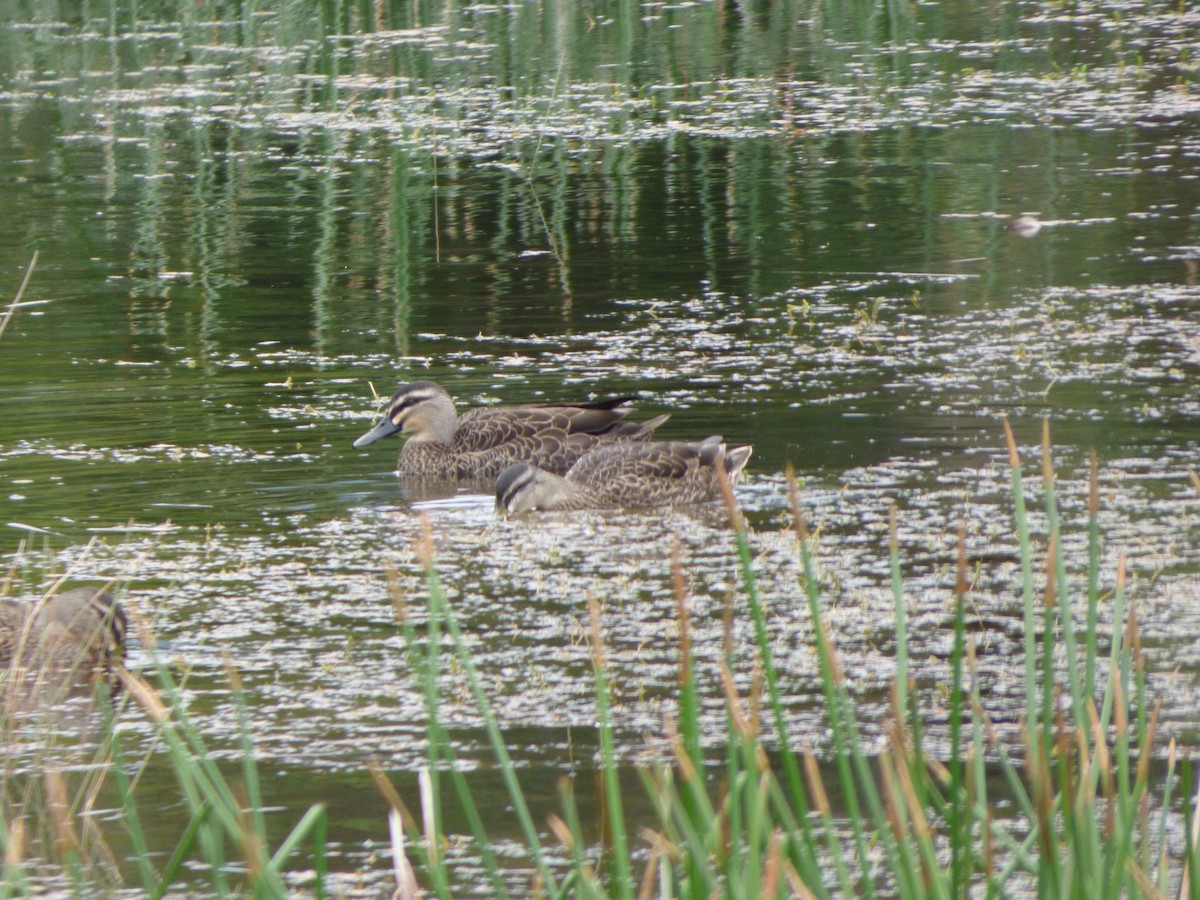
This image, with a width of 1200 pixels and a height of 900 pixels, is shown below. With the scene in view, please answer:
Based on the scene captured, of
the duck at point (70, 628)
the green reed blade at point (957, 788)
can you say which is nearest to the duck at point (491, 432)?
the duck at point (70, 628)

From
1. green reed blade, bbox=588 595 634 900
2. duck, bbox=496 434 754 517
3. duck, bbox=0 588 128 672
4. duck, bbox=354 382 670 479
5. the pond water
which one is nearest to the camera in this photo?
green reed blade, bbox=588 595 634 900

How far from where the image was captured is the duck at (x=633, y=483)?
866cm

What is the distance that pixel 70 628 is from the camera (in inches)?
260

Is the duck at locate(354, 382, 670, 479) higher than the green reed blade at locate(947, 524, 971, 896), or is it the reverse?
the green reed blade at locate(947, 524, 971, 896)

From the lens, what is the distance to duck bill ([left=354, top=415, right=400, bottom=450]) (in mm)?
9477

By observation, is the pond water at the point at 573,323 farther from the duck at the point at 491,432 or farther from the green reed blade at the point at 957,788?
the green reed blade at the point at 957,788

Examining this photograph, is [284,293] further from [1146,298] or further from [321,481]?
[1146,298]

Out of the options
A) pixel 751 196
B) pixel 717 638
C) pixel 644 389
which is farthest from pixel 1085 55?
pixel 717 638

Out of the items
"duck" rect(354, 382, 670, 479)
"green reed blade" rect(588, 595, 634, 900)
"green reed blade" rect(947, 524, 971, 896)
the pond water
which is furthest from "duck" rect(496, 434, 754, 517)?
"green reed blade" rect(588, 595, 634, 900)

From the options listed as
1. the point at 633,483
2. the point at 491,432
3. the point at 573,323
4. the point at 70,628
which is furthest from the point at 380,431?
the point at 70,628

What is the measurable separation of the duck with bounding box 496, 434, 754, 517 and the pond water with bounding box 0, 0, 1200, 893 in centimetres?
13

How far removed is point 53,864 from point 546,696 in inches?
62.7

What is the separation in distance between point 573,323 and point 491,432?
221 centimetres

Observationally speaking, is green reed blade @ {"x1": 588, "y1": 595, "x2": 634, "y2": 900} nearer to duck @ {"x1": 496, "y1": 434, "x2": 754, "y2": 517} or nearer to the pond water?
the pond water
